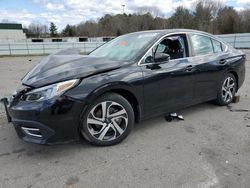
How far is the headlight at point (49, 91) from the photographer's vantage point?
107 inches

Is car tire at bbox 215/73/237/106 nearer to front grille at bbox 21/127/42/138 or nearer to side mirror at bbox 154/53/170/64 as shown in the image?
side mirror at bbox 154/53/170/64

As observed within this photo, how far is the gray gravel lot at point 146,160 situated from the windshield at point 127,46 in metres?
1.18

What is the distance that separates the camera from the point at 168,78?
356 centimetres

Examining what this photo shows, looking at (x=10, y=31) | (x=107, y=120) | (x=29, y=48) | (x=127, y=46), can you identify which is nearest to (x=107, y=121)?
(x=107, y=120)

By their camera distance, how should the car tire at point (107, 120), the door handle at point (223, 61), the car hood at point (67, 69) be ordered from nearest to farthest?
the car hood at point (67, 69)
the car tire at point (107, 120)
the door handle at point (223, 61)

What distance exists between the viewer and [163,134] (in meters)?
3.53

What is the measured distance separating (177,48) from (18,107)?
2.57 m

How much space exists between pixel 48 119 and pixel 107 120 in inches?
30.1

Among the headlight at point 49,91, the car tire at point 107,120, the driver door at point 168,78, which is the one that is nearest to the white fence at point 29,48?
the driver door at point 168,78

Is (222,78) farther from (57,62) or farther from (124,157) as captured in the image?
(57,62)

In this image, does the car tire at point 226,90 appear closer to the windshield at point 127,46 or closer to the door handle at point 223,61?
the door handle at point 223,61

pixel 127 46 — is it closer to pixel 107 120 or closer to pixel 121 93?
pixel 121 93

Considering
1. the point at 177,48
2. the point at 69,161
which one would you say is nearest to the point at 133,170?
the point at 69,161

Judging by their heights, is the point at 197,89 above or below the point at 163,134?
above
